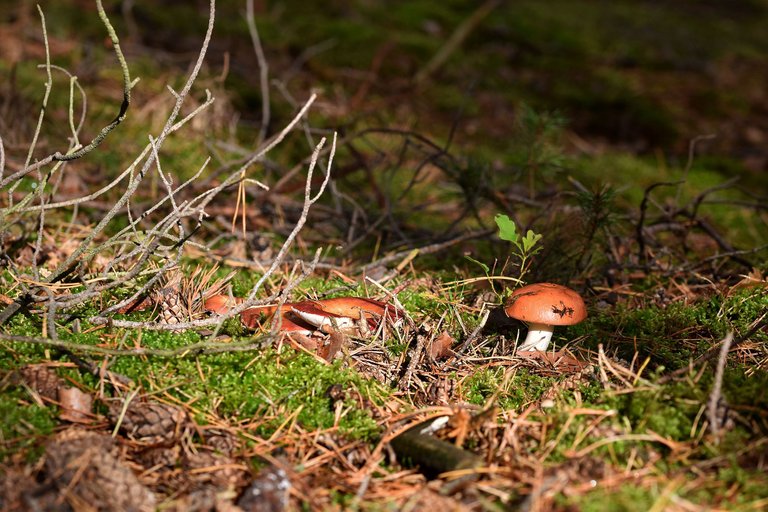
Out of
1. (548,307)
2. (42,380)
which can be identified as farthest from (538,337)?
(42,380)

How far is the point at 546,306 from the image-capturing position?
2514 mm

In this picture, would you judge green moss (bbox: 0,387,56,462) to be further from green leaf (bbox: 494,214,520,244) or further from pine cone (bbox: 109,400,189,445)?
green leaf (bbox: 494,214,520,244)

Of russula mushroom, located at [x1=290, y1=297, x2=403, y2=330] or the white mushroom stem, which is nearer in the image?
russula mushroom, located at [x1=290, y1=297, x2=403, y2=330]

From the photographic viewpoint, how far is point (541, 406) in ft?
7.99

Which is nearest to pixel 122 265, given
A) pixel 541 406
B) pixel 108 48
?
pixel 541 406

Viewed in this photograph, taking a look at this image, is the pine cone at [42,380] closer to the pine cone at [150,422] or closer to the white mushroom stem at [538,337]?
the pine cone at [150,422]

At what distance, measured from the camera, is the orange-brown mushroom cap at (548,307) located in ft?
8.21

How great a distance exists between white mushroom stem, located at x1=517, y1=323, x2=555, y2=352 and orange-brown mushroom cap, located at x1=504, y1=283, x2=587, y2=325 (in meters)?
0.19

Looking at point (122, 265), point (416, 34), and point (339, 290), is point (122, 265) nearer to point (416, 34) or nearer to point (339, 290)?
point (339, 290)

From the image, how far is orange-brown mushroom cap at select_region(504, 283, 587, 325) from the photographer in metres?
2.50

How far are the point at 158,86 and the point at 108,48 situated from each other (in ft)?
3.47

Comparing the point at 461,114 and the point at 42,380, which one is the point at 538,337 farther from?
the point at 461,114

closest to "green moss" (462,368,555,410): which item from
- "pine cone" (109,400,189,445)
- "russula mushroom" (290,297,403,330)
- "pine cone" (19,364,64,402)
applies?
"russula mushroom" (290,297,403,330)

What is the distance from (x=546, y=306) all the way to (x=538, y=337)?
10.4 inches
